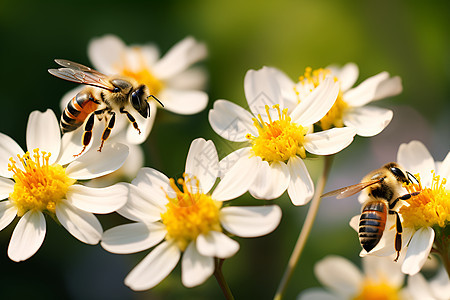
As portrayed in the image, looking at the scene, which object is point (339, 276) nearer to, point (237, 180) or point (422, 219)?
point (422, 219)

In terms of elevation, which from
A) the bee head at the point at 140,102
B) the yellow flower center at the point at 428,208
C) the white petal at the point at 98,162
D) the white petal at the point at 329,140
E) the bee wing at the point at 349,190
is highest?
the bee head at the point at 140,102

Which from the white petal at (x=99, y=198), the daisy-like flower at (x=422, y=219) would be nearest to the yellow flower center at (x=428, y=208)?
the daisy-like flower at (x=422, y=219)

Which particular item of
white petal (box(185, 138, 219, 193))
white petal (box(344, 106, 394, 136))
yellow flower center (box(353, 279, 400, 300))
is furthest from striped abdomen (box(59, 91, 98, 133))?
yellow flower center (box(353, 279, 400, 300))

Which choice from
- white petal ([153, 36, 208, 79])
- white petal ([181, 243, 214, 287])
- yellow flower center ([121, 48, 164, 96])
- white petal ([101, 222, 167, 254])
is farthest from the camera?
white petal ([153, 36, 208, 79])

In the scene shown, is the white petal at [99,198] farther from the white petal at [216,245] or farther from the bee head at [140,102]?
the bee head at [140,102]

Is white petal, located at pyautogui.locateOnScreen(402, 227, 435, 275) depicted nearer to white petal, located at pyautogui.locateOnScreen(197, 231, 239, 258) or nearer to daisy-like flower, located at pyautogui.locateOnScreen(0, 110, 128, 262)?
white petal, located at pyautogui.locateOnScreen(197, 231, 239, 258)

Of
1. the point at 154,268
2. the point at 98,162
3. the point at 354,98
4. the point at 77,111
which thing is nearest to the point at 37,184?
the point at 98,162

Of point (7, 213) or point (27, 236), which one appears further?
point (7, 213)
